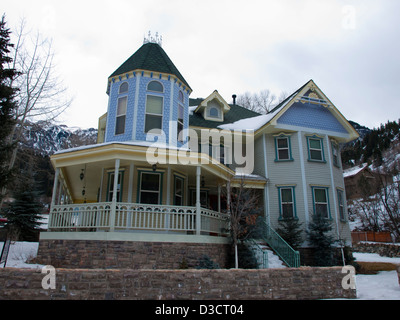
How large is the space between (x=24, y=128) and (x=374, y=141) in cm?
7292

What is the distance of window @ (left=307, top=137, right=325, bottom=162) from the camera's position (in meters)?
15.9

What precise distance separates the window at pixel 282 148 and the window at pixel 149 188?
6914mm

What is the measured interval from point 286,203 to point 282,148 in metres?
2.90

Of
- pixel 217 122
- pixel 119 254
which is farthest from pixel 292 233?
pixel 119 254

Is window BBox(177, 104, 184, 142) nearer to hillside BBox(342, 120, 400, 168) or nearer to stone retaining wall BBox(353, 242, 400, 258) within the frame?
stone retaining wall BBox(353, 242, 400, 258)

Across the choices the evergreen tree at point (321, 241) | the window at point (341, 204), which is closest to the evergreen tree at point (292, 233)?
the evergreen tree at point (321, 241)

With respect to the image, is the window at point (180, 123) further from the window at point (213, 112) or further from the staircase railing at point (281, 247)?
the staircase railing at point (281, 247)

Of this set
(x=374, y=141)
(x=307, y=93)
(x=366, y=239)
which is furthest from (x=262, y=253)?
(x=374, y=141)

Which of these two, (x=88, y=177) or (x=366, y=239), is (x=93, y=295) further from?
(x=366, y=239)

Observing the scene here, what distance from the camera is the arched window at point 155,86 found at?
1352 cm

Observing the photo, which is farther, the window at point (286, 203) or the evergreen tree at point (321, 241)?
the window at point (286, 203)

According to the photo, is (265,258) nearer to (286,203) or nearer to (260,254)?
(260,254)

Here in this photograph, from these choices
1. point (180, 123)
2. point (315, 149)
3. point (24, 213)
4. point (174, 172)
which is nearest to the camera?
point (174, 172)

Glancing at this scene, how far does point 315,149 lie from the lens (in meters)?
16.0
